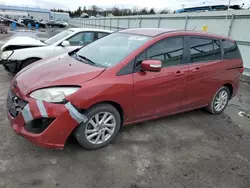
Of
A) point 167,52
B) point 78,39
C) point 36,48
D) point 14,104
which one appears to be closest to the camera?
point 14,104

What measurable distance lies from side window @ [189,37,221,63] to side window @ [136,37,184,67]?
0.91 ft

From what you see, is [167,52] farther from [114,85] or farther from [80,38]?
[80,38]

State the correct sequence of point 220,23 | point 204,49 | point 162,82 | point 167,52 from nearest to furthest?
point 162,82
point 167,52
point 204,49
point 220,23

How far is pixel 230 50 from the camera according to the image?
4.54 m

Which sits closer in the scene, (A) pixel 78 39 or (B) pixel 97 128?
(B) pixel 97 128

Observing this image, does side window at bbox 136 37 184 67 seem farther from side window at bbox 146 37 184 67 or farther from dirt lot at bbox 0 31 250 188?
dirt lot at bbox 0 31 250 188

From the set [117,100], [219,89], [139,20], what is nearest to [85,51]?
[117,100]

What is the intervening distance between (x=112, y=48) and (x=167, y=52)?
35.3 inches

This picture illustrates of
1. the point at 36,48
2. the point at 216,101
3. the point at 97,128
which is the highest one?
the point at 36,48

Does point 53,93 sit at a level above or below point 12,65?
above

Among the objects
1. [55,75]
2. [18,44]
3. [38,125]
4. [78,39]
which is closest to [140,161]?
[38,125]

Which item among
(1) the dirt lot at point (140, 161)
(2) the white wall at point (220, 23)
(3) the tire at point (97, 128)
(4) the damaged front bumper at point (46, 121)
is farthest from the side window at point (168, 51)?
(2) the white wall at point (220, 23)

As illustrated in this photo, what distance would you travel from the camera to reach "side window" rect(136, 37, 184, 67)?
330cm

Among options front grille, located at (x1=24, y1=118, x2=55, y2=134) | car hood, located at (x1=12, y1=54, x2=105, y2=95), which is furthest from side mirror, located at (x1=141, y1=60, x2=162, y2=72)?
front grille, located at (x1=24, y1=118, x2=55, y2=134)
